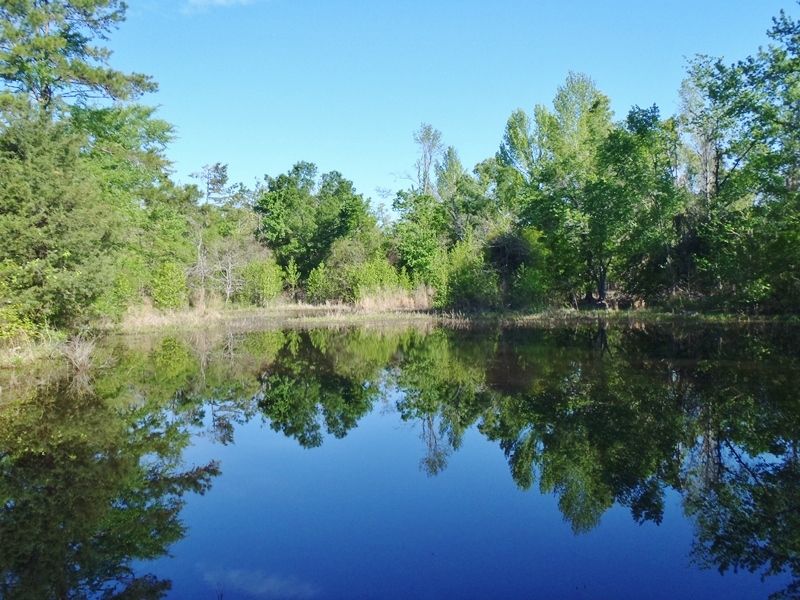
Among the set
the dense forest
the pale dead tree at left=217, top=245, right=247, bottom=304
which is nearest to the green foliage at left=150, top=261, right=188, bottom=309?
the dense forest

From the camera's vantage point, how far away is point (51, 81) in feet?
64.4

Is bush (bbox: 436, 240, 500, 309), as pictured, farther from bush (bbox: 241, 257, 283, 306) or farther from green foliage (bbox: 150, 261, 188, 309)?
green foliage (bbox: 150, 261, 188, 309)

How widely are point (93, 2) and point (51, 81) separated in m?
3.11

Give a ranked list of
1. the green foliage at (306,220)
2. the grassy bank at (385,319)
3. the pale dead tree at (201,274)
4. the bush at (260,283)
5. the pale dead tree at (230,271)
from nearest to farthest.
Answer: the grassy bank at (385,319), the pale dead tree at (201,274), the pale dead tree at (230,271), the bush at (260,283), the green foliage at (306,220)

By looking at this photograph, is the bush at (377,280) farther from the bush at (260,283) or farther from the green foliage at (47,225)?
the green foliage at (47,225)

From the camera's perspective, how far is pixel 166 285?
1053 inches

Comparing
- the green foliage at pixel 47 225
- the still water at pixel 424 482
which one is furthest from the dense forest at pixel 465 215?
the still water at pixel 424 482

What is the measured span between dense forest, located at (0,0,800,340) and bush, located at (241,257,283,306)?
12 cm

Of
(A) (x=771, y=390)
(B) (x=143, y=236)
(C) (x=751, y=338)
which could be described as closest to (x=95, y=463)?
(A) (x=771, y=390)

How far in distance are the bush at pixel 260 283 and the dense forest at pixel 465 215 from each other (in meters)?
0.12

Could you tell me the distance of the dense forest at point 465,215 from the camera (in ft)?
49.5

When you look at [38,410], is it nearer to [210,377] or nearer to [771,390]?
[210,377]

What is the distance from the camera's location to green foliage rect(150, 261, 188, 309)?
2667 cm

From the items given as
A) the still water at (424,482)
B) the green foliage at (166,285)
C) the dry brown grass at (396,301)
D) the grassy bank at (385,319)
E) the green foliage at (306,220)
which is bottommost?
the still water at (424,482)
